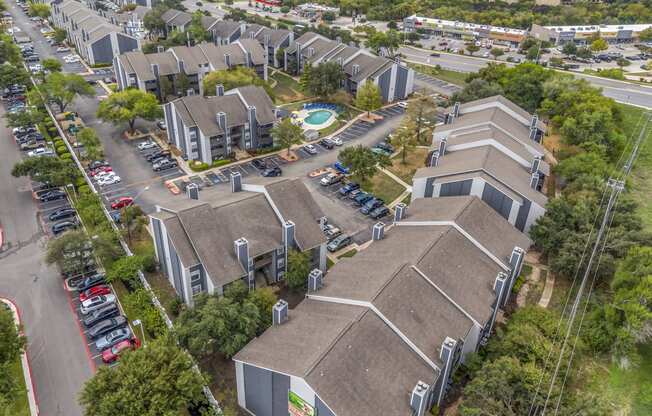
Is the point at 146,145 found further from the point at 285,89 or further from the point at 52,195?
the point at 285,89

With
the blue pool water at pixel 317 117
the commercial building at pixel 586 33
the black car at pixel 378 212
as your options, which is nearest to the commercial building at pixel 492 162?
the black car at pixel 378 212

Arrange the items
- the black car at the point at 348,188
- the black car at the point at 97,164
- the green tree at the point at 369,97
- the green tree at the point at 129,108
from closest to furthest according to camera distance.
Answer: the black car at the point at 348,188, the black car at the point at 97,164, the green tree at the point at 129,108, the green tree at the point at 369,97

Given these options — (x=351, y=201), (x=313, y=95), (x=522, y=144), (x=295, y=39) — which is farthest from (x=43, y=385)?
(x=295, y=39)

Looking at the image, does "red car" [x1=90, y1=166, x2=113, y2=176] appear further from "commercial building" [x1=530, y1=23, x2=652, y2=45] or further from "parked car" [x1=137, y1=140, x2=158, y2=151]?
"commercial building" [x1=530, y1=23, x2=652, y2=45]

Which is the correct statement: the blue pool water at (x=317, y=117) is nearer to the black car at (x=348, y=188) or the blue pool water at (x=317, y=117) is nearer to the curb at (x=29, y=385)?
the black car at (x=348, y=188)

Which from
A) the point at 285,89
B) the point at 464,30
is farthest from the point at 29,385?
the point at 464,30

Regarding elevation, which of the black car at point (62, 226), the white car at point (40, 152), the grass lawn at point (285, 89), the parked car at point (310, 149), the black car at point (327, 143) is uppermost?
the grass lawn at point (285, 89)

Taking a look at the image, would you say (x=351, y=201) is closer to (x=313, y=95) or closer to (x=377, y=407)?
(x=377, y=407)
